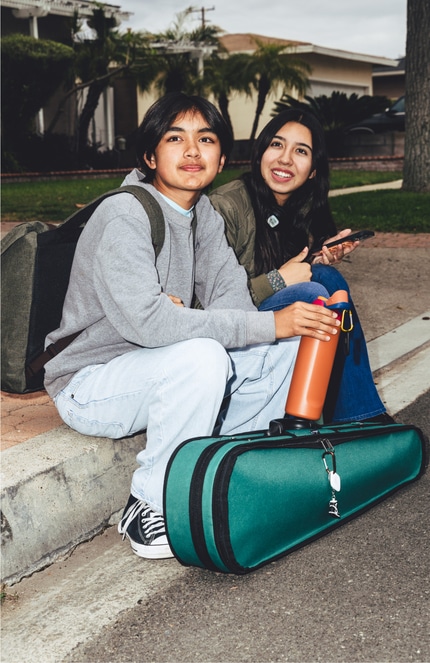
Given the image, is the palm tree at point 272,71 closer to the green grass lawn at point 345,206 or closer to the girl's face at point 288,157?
the green grass lawn at point 345,206

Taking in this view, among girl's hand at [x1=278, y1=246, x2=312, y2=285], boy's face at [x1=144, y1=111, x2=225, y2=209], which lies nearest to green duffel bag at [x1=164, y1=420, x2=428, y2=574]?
girl's hand at [x1=278, y1=246, x2=312, y2=285]

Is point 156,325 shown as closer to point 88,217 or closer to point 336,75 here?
point 88,217

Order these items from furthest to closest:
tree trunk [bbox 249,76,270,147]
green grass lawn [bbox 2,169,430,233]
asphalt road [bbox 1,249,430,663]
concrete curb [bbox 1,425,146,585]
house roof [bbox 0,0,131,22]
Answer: tree trunk [bbox 249,76,270,147]
house roof [bbox 0,0,131,22]
green grass lawn [bbox 2,169,430,233]
concrete curb [bbox 1,425,146,585]
asphalt road [bbox 1,249,430,663]

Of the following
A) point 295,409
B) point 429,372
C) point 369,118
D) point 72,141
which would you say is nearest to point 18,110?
point 72,141

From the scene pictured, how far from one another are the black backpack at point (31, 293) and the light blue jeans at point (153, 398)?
19 cm

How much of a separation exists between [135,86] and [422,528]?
91.9 feet

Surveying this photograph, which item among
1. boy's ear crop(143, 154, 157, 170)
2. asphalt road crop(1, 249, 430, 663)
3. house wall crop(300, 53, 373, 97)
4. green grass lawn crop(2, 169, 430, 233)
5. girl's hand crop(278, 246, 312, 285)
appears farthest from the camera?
house wall crop(300, 53, 373, 97)

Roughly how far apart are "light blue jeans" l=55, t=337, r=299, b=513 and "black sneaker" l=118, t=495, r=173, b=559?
5 centimetres

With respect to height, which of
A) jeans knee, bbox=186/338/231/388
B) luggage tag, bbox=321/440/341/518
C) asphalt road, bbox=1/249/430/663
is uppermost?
jeans knee, bbox=186/338/231/388

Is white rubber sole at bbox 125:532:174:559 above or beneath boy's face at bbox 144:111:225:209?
beneath

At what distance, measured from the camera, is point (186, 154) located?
3.01 meters

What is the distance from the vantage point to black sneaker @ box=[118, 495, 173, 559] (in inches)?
111

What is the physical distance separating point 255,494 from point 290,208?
1631 millimetres

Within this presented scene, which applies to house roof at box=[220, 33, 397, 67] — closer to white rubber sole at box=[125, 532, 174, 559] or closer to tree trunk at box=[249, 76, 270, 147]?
tree trunk at box=[249, 76, 270, 147]
